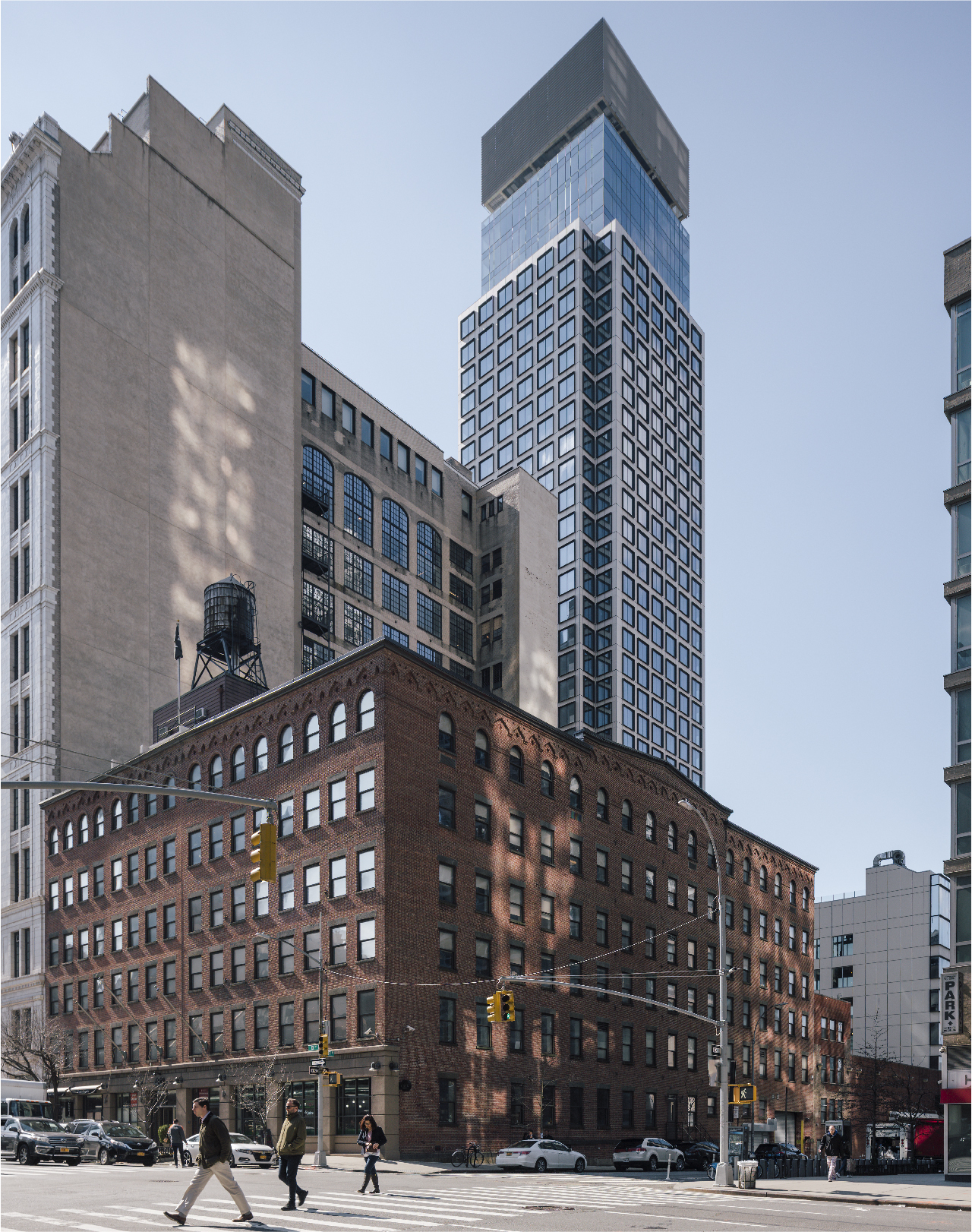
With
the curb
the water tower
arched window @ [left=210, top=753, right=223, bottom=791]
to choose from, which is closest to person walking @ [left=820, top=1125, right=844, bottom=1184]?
the curb

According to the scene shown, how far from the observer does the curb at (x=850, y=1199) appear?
3306 centimetres

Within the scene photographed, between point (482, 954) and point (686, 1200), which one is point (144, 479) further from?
point (686, 1200)

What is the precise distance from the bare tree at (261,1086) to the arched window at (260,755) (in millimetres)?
13763

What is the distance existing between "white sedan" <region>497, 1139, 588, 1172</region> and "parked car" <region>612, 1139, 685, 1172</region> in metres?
3.70

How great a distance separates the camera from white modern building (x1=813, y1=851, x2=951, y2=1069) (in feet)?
406

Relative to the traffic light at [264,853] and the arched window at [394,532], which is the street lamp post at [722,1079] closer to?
the traffic light at [264,853]

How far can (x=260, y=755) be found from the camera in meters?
63.8

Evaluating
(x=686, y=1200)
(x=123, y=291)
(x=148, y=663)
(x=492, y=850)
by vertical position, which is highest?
(x=123, y=291)

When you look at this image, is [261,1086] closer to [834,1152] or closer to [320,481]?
[834,1152]

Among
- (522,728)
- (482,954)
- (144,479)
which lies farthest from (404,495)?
(482,954)

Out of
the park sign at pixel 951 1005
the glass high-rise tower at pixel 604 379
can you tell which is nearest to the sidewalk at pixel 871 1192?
the park sign at pixel 951 1005

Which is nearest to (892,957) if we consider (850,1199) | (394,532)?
(394,532)

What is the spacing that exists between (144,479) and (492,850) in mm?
41314

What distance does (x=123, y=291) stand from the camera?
90438 millimetres
